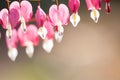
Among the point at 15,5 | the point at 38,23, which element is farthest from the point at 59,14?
the point at 15,5

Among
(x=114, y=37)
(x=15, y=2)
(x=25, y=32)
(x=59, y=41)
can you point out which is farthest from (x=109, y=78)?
(x=15, y=2)

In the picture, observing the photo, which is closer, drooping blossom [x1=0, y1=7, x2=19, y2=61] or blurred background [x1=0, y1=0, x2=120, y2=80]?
drooping blossom [x1=0, y1=7, x2=19, y2=61]

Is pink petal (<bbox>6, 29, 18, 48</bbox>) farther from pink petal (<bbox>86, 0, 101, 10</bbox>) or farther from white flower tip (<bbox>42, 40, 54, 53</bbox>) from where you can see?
pink petal (<bbox>86, 0, 101, 10</bbox>)

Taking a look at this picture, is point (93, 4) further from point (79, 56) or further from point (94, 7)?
point (79, 56)

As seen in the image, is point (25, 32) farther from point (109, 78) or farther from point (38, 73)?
point (109, 78)


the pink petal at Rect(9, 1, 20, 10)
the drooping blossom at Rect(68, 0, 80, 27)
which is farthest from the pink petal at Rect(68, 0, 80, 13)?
the pink petal at Rect(9, 1, 20, 10)

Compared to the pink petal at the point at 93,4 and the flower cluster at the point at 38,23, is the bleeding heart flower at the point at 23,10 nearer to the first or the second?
the flower cluster at the point at 38,23
